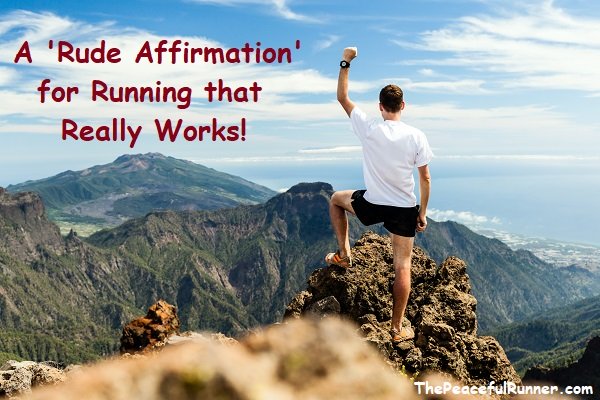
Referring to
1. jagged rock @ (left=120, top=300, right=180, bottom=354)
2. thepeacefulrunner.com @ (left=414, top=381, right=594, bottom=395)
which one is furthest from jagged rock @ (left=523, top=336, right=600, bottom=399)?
thepeacefulrunner.com @ (left=414, top=381, right=594, bottom=395)

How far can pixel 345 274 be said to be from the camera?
17.9m

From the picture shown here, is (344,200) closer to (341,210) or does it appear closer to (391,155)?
(341,210)

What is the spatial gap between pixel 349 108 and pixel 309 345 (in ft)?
30.5

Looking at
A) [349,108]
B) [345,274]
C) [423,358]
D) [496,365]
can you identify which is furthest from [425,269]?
[349,108]

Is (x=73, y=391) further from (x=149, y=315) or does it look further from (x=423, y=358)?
(x=149, y=315)

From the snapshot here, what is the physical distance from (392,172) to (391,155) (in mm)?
371

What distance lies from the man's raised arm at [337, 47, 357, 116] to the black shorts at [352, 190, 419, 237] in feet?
6.88

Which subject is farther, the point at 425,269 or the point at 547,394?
the point at 425,269

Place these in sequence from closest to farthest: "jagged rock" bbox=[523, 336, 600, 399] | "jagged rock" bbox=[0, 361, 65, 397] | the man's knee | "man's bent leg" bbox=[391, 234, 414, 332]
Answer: "jagged rock" bbox=[0, 361, 65, 397], "man's bent leg" bbox=[391, 234, 414, 332], the man's knee, "jagged rock" bbox=[523, 336, 600, 399]

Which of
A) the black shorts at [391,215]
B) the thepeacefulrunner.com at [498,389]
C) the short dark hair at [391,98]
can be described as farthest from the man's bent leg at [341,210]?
the thepeacefulrunner.com at [498,389]

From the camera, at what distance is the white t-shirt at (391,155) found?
10.9 metres

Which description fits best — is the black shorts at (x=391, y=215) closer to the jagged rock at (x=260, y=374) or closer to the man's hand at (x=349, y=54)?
the man's hand at (x=349, y=54)

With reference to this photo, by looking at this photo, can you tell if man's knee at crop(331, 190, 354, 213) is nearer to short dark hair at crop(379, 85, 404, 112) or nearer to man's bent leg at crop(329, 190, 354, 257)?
→ man's bent leg at crop(329, 190, 354, 257)

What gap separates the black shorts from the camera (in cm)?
1173
